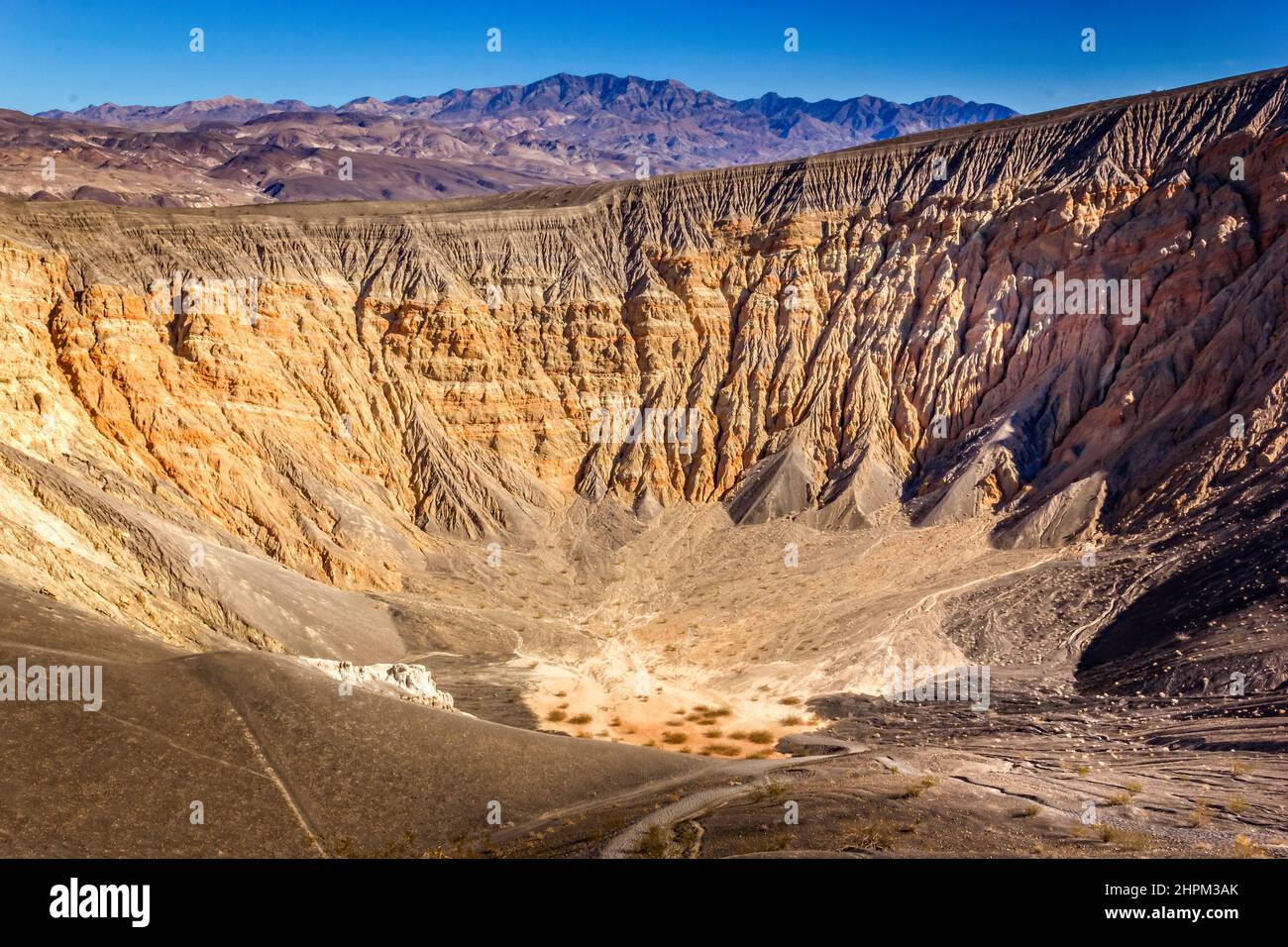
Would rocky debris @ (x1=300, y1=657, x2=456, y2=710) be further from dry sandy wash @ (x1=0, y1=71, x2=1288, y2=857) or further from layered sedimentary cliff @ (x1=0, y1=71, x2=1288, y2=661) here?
layered sedimentary cliff @ (x1=0, y1=71, x2=1288, y2=661)

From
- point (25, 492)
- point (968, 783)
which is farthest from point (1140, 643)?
point (25, 492)

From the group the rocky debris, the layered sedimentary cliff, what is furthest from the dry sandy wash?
the rocky debris

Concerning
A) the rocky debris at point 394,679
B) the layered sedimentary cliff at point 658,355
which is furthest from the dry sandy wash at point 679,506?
the rocky debris at point 394,679

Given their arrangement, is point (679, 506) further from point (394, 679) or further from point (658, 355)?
point (394, 679)

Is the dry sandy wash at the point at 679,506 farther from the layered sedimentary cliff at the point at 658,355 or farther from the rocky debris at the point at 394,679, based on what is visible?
the rocky debris at the point at 394,679

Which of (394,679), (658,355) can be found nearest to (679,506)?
(658,355)
